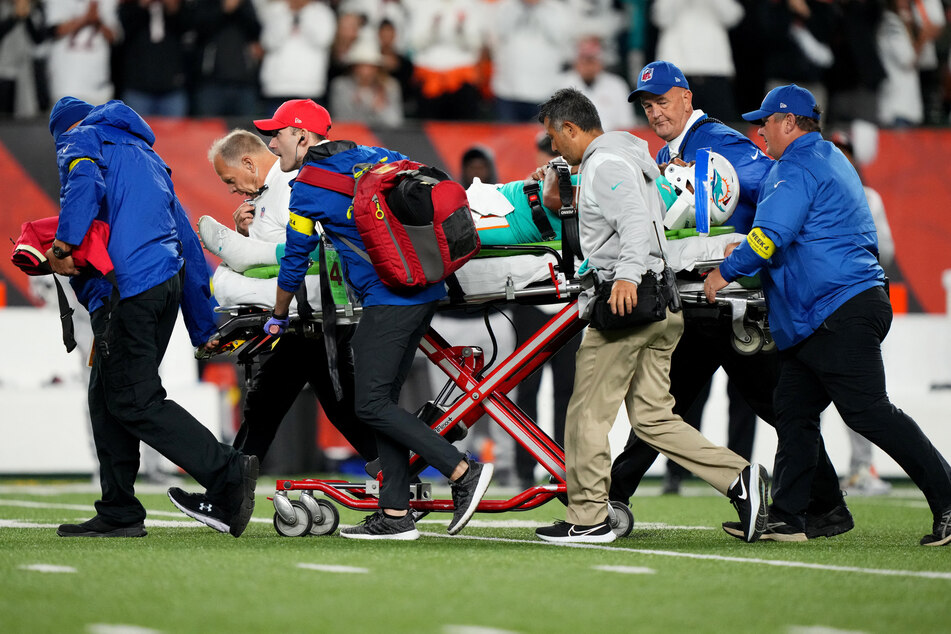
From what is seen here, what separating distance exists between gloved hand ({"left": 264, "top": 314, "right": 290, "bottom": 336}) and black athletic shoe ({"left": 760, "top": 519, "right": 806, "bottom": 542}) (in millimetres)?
2377

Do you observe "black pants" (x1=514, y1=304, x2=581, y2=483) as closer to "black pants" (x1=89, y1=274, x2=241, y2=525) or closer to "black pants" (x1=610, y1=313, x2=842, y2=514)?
"black pants" (x1=610, y1=313, x2=842, y2=514)

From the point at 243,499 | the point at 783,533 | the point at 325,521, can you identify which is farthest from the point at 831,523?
the point at 243,499

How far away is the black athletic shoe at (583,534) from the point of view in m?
5.99

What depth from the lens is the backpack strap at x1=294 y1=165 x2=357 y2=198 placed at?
19.7 ft

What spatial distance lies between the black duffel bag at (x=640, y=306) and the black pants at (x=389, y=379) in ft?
2.51

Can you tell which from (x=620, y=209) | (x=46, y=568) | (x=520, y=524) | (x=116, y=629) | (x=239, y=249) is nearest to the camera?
(x=116, y=629)

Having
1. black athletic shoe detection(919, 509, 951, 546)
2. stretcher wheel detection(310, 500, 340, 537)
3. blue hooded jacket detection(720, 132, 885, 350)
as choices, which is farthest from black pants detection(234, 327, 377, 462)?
black athletic shoe detection(919, 509, 951, 546)

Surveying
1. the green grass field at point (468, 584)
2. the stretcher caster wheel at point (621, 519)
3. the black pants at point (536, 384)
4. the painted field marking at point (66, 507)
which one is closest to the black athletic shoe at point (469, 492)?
the green grass field at point (468, 584)

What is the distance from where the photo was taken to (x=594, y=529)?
19.7 feet

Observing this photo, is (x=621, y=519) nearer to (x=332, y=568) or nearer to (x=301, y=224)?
(x=332, y=568)

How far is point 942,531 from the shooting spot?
6.05 metres

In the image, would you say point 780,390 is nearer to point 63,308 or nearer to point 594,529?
point 594,529

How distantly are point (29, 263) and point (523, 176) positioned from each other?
7106mm

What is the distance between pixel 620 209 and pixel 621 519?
1.55m
